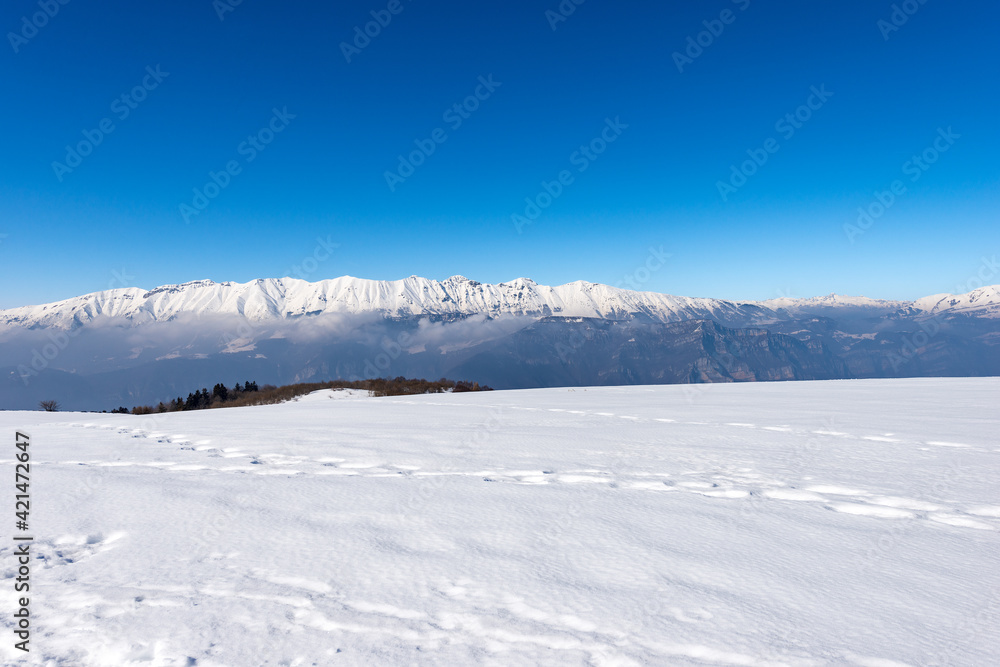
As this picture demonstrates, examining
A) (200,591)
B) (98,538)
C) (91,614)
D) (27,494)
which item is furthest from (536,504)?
(27,494)

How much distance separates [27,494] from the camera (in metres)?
4.98

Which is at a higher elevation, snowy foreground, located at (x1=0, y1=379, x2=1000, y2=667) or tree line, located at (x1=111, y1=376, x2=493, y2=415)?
tree line, located at (x1=111, y1=376, x2=493, y2=415)

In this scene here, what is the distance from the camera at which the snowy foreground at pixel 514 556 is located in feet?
8.32

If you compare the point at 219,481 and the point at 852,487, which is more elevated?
the point at 219,481

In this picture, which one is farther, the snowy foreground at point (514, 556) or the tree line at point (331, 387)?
the tree line at point (331, 387)

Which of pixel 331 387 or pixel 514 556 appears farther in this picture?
pixel 331 387

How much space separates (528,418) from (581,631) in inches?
377

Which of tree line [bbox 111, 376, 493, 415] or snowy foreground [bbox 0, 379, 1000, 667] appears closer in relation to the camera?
snowy foreground [bbox 0, 379, 1000, 667]

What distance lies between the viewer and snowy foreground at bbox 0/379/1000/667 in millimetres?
2535

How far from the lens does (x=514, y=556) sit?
3605 millimetres

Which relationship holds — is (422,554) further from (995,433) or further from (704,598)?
(995,433)

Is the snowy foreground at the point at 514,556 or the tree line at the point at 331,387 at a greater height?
the tree line at the point at 331,387

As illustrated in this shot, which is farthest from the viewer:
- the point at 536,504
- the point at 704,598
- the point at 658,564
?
the point at 536,504

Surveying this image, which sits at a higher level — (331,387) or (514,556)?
(331,387)
